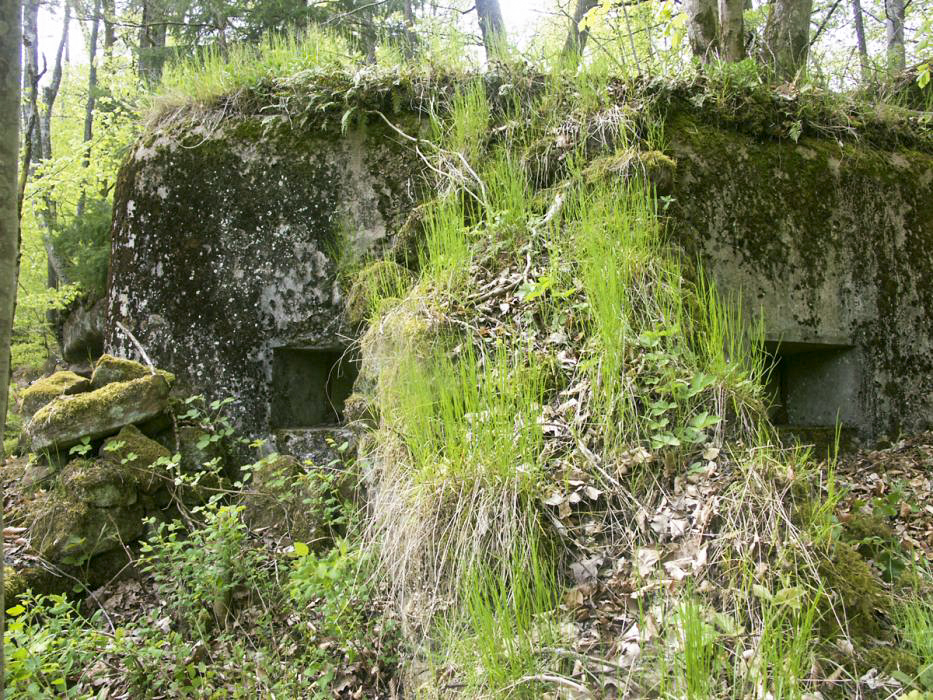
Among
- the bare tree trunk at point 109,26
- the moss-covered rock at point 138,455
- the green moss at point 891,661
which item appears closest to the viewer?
the green moss at point 891,661

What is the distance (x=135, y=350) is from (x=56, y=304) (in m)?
3.81

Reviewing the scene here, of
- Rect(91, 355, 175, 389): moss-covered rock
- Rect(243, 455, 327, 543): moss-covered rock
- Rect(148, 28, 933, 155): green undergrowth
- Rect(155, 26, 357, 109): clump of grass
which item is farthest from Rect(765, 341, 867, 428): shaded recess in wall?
Result: Rect(91, 355, 175, 389): moss-covered rock

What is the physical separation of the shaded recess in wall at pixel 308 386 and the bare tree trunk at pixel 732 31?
402cm

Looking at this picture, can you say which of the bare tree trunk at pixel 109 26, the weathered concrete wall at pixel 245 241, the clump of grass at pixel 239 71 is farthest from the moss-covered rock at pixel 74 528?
the bare tree trunk at pixel 109 26

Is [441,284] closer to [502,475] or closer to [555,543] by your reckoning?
[502,475]

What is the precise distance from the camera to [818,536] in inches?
75.2

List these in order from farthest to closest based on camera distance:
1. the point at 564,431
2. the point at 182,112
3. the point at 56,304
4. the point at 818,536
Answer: the point at 56,304 → the point at 182,112 → the point at 564,431 → the point at 818,536

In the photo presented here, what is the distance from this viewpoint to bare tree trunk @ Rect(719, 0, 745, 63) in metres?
5.34

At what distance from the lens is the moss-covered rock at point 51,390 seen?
3953 mm

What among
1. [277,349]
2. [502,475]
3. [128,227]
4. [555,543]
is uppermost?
[128,227]

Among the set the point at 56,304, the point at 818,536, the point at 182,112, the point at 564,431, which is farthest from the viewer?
the point at 56,304

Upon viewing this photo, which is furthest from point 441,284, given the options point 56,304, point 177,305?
point 56,304

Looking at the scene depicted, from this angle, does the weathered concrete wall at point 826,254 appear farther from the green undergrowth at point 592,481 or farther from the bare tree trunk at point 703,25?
the bare tree trunk at point 703,25

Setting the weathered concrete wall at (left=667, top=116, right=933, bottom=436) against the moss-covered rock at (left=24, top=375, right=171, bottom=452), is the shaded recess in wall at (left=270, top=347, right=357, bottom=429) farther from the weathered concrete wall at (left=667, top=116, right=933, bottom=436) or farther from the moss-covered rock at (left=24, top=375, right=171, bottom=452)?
the weathered concrete wall at (left=667, top=116, right=933, bottom=436)
